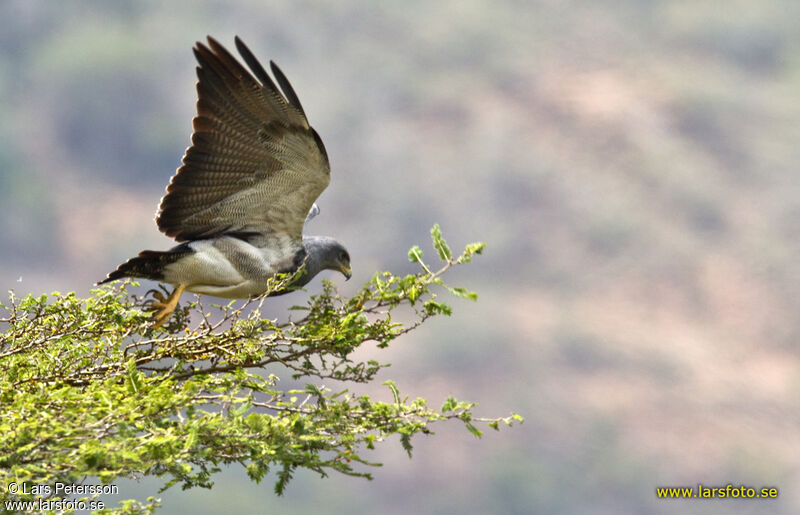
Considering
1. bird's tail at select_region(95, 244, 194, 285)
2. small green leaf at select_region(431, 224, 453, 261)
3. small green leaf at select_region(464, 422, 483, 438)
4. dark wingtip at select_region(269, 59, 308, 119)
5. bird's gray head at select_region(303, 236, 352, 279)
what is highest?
dark wingtip at select_region(269, 59, 308, 119)

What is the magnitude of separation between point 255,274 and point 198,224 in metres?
0.72

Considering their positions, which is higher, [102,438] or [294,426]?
[294,426]

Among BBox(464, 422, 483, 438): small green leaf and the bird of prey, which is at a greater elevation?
the bird of prey

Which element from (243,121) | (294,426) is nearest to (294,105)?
(243,121)

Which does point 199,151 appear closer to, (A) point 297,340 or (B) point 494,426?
(A) point 297,340

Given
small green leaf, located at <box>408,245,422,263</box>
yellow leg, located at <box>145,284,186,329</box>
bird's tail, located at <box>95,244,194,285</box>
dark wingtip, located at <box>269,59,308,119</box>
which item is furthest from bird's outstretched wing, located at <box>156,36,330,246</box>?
small green leaf, located at <box>408,245,422,263</box>

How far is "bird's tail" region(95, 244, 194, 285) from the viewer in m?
7.76

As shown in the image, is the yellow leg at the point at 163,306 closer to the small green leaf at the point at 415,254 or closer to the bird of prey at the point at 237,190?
the bird of prey at the point at 237,190

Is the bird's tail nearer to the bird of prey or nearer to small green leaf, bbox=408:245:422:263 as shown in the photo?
the bird of prey

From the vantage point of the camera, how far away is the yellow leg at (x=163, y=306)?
25.6ft

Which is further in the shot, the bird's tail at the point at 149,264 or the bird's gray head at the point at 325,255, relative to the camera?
the bird's gray head at the point at 325,255

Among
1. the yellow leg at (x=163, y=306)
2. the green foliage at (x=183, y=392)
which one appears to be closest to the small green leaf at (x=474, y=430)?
the green foliage at (x=183, y=392)

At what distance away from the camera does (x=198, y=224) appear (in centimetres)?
825

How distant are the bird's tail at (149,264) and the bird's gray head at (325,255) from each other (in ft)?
3.89
